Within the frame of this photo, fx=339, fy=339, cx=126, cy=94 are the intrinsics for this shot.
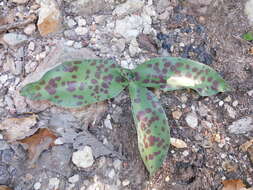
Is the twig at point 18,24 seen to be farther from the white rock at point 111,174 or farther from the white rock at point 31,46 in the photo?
the white rock at point 111,174

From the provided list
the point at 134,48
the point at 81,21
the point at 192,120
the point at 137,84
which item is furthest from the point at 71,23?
the point at 192,120

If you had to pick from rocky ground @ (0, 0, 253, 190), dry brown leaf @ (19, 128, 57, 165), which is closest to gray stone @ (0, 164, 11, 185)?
rocky ground @ (0, 0, 253, 190)

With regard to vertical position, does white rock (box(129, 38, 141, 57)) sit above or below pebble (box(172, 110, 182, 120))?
above

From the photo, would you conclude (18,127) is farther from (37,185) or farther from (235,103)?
(235,103)

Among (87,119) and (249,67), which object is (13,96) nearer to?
(87,119)

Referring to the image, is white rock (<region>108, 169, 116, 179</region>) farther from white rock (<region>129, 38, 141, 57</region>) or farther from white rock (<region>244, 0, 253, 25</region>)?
white rock (<region>244, 0, 253, 25</region>)

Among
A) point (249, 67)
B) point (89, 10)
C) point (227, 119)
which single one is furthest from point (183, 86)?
point (89, 10)
